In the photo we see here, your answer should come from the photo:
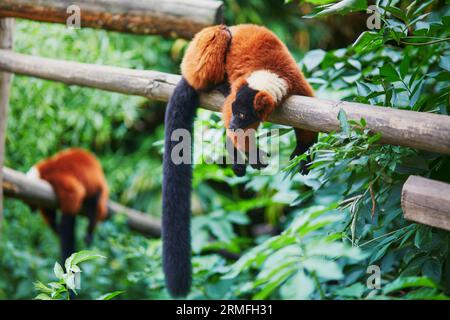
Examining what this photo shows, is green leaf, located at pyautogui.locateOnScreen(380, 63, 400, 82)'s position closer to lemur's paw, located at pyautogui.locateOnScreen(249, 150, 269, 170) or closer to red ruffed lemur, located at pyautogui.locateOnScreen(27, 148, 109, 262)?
lemur's paw, located at pyautogui.locateOnScreen(249, 150, 269, 170)

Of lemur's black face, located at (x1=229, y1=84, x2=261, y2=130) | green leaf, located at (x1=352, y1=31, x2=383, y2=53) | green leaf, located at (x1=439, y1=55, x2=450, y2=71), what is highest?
green leaf, located at (x1=352, y1=31, x2=383, y2=53)

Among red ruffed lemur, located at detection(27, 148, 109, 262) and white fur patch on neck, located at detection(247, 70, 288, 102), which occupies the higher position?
white fur patch on neck, located at detection(247, 70, 288, 102)

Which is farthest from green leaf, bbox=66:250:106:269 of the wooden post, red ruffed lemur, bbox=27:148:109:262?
red ruffed lemur, bbox=27:148:109:262

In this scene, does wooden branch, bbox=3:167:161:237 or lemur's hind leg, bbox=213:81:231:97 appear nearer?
lemur's hind leg, bbox=213:81:231:97

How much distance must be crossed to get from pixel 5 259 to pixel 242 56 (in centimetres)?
226

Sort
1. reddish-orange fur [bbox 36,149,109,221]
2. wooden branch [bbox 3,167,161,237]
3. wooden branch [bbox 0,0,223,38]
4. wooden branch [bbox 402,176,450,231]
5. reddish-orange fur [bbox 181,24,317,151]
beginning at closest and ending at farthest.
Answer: wooden branch [bbox 402,176,450,231] → reddish-orange fur [bbox 181,24,317,151] → wooden branch [bbox 0,0,223,38] → wooden branch [bbox 3,167,161,237] → reddish-orange fur [bbox 36,149,109,221]

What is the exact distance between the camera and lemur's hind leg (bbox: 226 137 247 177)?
6.00ft

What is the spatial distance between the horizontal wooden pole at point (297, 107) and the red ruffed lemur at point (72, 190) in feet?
3.50

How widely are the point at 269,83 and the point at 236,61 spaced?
0.23m

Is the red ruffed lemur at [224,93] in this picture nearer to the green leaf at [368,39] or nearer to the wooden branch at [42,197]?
the green leaf at [368,39]

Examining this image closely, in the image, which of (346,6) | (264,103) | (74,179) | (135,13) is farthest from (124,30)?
(74,179)

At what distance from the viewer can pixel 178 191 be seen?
5.81ft

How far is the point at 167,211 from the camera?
1.75m

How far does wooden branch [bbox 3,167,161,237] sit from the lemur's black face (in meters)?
1.64
